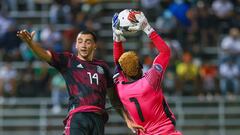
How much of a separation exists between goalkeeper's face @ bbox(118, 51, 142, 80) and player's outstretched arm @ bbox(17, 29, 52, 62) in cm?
86

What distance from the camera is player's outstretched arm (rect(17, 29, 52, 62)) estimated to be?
380 inches

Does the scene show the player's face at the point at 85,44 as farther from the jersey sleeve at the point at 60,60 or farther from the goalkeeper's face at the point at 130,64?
the goalkeeper's face at the point at 130,64

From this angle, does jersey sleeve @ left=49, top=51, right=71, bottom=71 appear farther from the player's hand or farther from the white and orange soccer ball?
the white and orange soccer ball

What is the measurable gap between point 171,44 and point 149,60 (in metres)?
1.55

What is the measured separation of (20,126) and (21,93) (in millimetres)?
823

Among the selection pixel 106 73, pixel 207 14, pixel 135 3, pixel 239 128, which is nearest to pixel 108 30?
pixel 135 3

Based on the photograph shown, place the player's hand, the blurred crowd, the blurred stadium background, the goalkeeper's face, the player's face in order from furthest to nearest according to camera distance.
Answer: the blurred crowd < the blurred stadium background < the player's face < the goalkeeper's face < the player's hand

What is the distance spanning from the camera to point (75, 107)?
1029 cm

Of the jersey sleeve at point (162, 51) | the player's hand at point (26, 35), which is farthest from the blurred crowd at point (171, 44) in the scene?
the player's hand at point (26, 35)

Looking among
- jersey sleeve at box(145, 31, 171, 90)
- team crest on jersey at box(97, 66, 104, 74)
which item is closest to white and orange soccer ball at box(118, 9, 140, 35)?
jersey sleeve at box(145, 31, 171, 90)

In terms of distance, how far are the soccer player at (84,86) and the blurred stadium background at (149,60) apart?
32.3 ft

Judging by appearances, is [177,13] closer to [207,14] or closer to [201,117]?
[207,14]

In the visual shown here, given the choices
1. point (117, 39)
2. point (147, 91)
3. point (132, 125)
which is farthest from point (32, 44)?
point (132, 125)

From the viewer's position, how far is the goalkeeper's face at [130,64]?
10133mm
